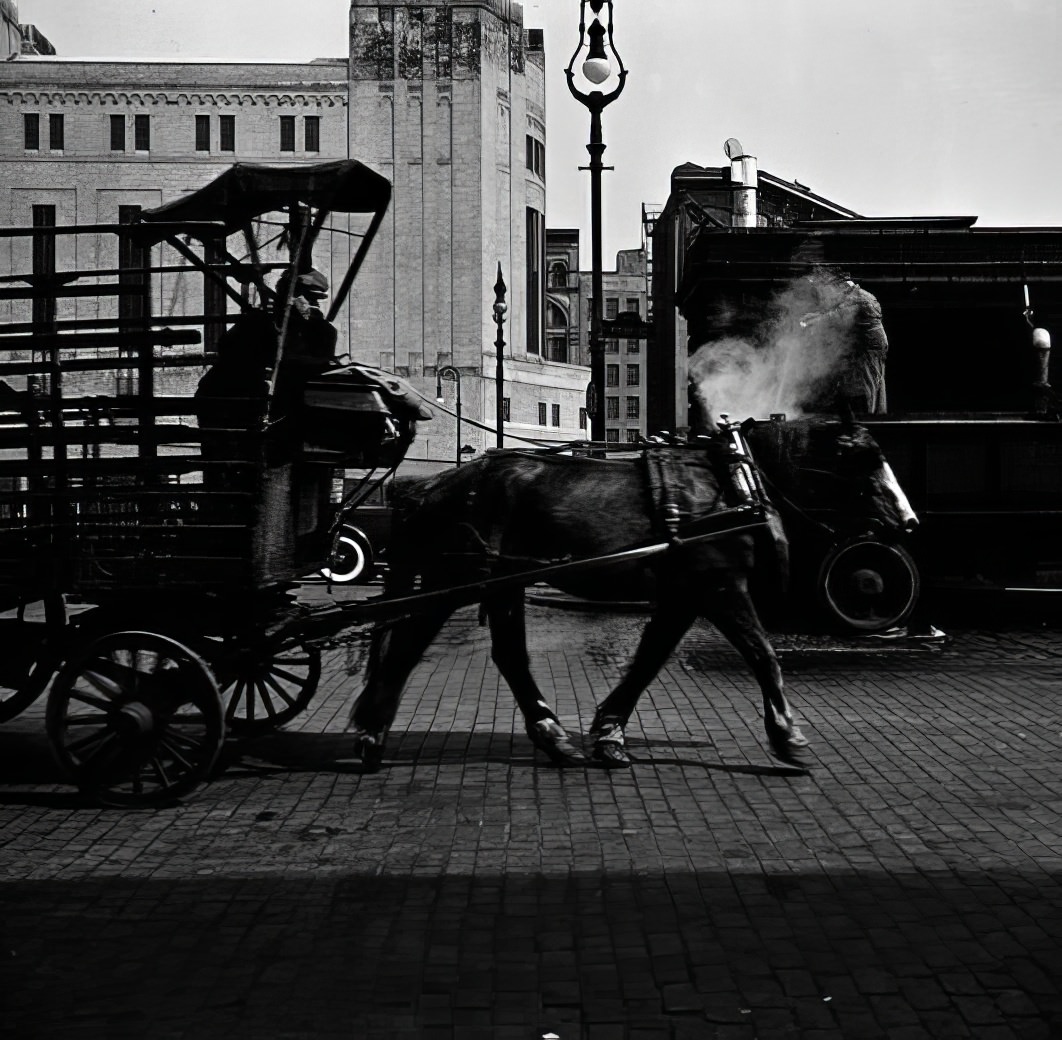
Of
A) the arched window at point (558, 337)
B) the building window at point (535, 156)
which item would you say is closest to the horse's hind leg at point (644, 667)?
the building window at point (535, 156)

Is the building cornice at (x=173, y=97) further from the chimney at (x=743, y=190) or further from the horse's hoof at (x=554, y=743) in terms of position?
the horse's hoof at (x=554, y=743)

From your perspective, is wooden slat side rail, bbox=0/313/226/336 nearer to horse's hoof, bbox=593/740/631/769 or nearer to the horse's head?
horse's hoof, bbox=593/740/631/769

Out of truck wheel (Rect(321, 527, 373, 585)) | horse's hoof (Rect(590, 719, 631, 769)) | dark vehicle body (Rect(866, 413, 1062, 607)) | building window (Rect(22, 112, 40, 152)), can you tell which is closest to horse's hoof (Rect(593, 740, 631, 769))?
horse's hoof (Rect(590, 719, 631, 769))

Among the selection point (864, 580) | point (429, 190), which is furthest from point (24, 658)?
point (429, 190)

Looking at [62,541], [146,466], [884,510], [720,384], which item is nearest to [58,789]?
[62,541]

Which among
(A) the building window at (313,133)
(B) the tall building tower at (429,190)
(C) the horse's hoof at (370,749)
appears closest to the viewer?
(C) the horse's hoof at (370,749)

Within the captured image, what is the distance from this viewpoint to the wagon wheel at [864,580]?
475 inches

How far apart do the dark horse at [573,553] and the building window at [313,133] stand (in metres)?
67.0

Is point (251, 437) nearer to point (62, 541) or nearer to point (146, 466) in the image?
point (146, 466)

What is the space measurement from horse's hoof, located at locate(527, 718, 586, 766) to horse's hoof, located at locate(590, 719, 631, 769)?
0.12m

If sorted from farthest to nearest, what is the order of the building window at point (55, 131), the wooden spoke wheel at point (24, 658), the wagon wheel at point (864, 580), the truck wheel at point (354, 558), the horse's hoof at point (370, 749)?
the building window at point (55, 131) → the truck wheel at point (354, 558) → the wagon wheel at point (864, 580) → the horse's hoof at point (370, 749) → the wooden spoke wheel at point (24, 658)

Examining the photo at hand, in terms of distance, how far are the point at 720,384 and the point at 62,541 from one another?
13.4 metres

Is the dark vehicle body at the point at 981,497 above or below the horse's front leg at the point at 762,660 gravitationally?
above

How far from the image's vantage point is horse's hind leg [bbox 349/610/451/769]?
7.93 meters
